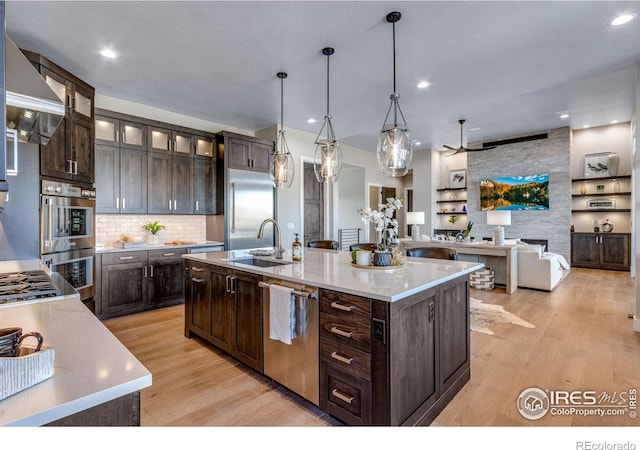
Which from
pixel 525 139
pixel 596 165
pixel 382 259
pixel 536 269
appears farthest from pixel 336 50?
pixel 596 165

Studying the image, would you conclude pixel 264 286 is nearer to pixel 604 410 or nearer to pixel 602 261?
pixel 604 410

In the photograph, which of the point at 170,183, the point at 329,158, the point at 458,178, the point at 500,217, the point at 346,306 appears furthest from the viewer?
the point at 458,178

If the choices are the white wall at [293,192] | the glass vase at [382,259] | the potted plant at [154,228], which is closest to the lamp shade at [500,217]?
the white wall at [293,192]

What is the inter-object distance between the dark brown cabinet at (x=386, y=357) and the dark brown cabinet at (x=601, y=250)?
7.39m

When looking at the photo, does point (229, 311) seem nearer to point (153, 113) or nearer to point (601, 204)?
point (153, 113)

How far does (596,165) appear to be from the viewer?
7.36 metres

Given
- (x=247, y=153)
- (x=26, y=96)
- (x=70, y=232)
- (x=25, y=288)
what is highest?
(x=247, y=153)

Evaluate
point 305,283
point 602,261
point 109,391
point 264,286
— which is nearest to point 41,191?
point 264,286

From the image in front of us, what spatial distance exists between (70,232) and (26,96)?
2515 millimetres

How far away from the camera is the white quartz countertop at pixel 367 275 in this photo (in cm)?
171

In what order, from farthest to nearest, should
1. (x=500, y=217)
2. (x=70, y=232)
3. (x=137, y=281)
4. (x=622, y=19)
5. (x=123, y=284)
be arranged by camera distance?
(x=500, y=217) < (x=137, y=281) < (x=123, y=284) < (x=70, y=232) < (x=622, y=19)

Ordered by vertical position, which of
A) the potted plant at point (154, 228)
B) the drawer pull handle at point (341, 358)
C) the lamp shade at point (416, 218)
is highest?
the lamp shade at point (416, 218)

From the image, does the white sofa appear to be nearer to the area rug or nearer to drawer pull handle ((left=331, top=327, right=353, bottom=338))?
the area rug

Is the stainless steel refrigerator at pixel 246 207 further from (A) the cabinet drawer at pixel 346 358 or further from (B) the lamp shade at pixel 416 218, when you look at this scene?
(A) the cabinet drawer at pixel 346 358
